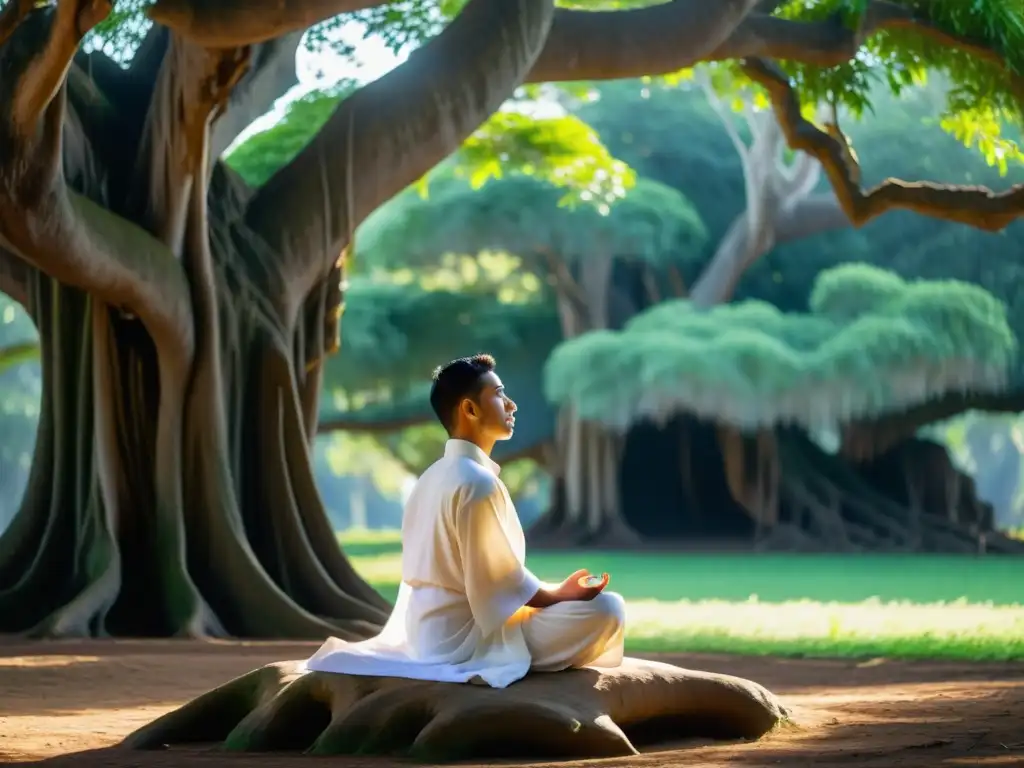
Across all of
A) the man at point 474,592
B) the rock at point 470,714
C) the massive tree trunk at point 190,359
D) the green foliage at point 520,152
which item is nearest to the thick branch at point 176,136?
the massive tree trunk at point 190,359

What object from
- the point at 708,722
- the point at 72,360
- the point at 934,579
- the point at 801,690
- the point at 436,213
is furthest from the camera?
the point at 436,213

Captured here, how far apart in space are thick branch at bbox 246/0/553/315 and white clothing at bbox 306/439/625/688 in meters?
6.05

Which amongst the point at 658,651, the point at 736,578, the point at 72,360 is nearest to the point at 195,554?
the point at 72,360

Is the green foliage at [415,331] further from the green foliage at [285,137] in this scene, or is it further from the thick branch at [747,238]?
the green foliage at [285,137]

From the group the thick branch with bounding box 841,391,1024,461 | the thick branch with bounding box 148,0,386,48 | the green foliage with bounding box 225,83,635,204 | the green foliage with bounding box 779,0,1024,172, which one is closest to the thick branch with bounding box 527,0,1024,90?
the green foliage with bounding box 779,0,1024,172

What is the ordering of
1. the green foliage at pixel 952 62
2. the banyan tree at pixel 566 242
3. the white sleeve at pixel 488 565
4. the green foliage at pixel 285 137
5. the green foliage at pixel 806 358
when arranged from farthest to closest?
1. the banyan tree at pixel 566 242
2. the green foliage at pixel 806 358
3. the green foliage at pixel 285 137
4. the green foliage at pixel 952 62
5. the white sleeve at pixel 488 565

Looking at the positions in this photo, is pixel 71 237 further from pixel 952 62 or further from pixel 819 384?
pixel 819 384

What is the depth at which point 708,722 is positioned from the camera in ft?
19.7

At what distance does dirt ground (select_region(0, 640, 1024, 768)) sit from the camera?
209 inches

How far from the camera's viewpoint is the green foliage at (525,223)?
29.7m

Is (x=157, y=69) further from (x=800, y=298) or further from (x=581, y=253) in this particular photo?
(x=800, y=298)

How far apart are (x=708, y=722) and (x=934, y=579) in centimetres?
1441

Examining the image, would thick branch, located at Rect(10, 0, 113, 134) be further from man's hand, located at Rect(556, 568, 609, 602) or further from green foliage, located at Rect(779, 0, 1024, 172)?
green foliage, located at Rect(779, 0, 1024, 172)

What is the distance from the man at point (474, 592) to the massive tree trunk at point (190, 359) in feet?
15.9
